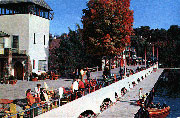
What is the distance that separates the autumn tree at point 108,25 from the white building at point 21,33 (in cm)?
726

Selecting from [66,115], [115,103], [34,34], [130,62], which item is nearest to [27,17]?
[34,34]

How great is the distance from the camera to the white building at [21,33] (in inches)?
1270

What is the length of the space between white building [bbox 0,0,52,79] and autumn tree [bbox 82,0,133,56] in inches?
286

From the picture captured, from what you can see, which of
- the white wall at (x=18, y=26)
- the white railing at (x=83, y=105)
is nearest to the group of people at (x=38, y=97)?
the white railing at (x=83, y=105)

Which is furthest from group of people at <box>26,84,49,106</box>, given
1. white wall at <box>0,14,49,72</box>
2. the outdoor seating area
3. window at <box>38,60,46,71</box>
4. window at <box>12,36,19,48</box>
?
window at <box>38,60,46,71</box>

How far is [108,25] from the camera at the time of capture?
3156 cm

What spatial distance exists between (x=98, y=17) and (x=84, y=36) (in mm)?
3572

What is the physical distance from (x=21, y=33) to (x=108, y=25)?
12.1 metres

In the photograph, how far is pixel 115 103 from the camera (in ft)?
80.7

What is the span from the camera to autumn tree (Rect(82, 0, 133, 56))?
31375 mm

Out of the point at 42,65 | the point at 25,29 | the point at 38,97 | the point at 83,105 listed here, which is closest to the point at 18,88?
the point at 38,97

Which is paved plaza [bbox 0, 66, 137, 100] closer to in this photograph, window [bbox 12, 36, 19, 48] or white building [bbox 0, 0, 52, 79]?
white building [bbox 0, 0, 52, 79]

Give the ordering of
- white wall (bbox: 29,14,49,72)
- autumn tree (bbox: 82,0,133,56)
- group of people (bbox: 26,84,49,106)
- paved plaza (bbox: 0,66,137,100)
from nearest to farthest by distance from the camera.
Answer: group of people (bbox: 26,84,49,106) < paved plaza (bbox: 0,66,137,100) < autumn tree (bbox: 82,0,133,56) < white wall (bbox: 29,14,49,72)

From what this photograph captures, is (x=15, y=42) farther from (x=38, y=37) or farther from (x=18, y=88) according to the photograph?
(x=18, y=88)
